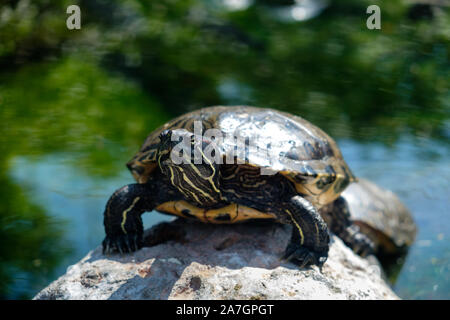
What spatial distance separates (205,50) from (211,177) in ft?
19.0

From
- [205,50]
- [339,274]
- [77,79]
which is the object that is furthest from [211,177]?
[205,50]

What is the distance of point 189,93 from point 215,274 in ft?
16.0

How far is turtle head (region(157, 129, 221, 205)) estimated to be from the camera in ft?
6.97

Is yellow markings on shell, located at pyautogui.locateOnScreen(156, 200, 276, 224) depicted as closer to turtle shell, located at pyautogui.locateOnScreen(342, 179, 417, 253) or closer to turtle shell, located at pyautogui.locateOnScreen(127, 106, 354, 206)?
turtle shell, located at pyautogui.locateOnScreen(127, 106, 354, 206)

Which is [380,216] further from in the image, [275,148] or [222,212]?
[222,212]

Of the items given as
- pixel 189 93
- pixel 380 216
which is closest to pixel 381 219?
pixel 380 216

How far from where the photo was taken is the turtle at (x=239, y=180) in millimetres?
2336

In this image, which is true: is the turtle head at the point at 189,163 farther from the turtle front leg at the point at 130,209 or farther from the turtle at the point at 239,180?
the turtle front leg at the point at 130,209

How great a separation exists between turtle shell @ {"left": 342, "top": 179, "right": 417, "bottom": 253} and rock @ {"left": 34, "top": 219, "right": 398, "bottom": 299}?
1067 millimetres

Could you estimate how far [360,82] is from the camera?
6816 millimetres

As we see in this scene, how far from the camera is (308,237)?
238 cm

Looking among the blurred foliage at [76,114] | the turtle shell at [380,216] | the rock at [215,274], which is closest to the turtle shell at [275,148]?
the rock at [215,274]

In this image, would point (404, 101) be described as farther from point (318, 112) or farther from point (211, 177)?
point (211, 177)

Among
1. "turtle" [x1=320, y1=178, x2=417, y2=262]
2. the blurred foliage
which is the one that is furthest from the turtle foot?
the blurred foliage
